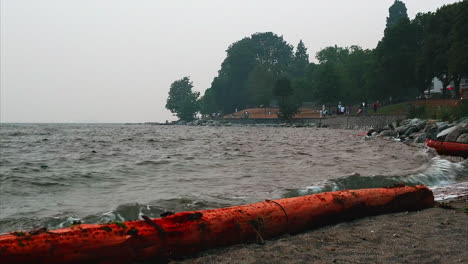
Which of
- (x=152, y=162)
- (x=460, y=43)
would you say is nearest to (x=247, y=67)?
(x=460, y=43)

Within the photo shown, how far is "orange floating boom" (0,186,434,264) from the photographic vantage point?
331cm

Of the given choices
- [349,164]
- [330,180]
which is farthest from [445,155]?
[330,180]

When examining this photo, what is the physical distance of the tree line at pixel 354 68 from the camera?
44406 mm

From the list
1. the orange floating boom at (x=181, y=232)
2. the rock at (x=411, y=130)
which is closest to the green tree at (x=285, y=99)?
the rock at (x=411, y=130)

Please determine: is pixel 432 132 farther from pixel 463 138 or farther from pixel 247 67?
pixel 247 67

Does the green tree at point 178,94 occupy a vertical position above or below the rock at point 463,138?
above

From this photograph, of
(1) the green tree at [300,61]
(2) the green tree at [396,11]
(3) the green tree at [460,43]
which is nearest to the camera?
(3) the green tree at [460,43]

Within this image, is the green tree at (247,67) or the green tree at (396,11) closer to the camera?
the green tree at (396,11)

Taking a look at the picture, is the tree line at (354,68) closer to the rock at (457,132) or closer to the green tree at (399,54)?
the green tree at (399,54)

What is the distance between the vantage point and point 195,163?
13797mm

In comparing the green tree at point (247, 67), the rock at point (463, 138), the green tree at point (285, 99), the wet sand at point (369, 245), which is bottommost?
the wet sand at point (369, 245)

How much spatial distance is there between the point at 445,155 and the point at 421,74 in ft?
130

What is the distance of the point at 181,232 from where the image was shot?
3.92m

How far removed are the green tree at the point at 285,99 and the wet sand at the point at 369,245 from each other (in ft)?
222
